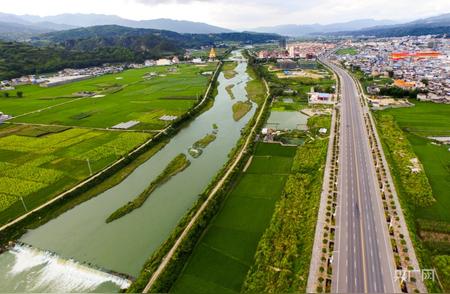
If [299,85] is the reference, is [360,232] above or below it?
below

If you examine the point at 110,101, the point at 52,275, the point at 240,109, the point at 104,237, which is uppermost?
the point at 110,101

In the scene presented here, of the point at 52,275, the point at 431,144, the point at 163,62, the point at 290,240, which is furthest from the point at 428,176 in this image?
the point at 163,62

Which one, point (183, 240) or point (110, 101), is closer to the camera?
point (183, 240)

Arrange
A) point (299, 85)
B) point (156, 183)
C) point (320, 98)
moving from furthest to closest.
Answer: point (299, 85) → point (320, 98) → point (156, 183)

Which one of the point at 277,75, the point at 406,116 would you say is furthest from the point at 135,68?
the point at 406,116

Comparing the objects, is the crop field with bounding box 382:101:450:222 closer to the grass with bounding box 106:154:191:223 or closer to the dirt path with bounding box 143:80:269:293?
the dirt path with bounding box 143:80:269:293

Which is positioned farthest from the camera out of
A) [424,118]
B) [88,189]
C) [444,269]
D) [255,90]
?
[255,90]

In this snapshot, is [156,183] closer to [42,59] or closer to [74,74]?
[74,74]

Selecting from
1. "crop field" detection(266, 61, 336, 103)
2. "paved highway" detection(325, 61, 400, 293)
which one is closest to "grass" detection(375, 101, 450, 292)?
"paved highway" detection(325, 61, 400, 293)
